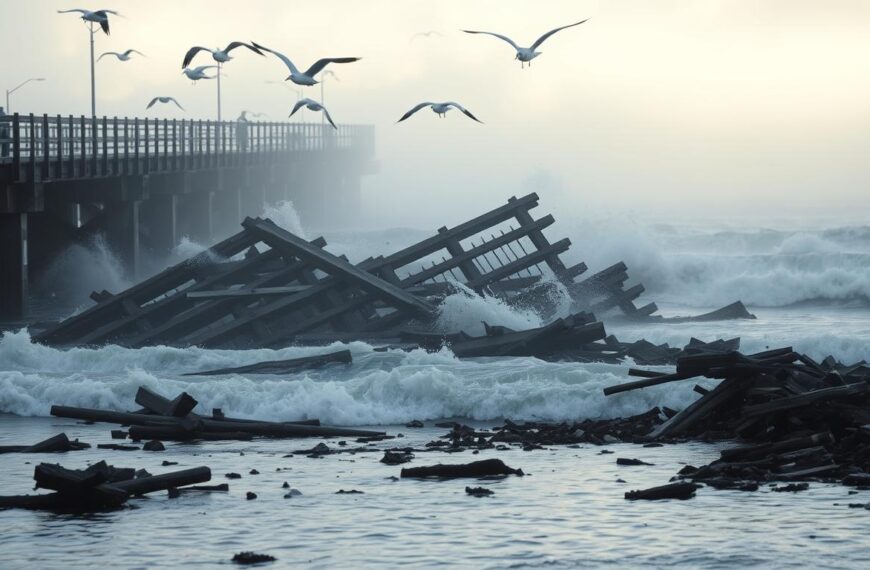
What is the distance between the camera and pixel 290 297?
993 inches

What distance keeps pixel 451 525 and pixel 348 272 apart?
13.4 meters

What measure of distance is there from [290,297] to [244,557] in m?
14.4

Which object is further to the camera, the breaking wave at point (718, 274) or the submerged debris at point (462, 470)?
the breaking wave at point (718, 274)

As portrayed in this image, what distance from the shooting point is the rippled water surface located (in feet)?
36.4

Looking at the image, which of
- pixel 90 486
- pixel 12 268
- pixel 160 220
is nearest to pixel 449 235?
pixel 12 268

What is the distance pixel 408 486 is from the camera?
13.8 m

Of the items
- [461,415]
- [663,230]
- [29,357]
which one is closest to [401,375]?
[461,415]

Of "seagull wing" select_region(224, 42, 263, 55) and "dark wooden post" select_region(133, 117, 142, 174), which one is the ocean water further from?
"dark wooden post" select_region(133, 117, 142, 174)

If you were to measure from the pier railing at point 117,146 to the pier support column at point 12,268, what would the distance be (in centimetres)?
110

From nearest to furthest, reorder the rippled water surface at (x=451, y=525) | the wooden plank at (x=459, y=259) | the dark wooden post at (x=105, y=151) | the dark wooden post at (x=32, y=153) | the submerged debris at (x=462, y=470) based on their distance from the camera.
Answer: the rippled water surface at (x=451, y=525) → the submerged debris at (x=462, y=470) → the wooden plank at (x=459, y=259) → the dark wooden post at (x=32, y=153) → the dark wooden post at (x=105, y=151)

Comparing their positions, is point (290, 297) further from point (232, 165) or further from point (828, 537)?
point (232, 165)

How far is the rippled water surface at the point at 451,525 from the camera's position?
11.1m

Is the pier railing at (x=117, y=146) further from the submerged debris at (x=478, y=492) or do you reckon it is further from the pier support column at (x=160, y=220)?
the submerged debris at (x=478, y=492)

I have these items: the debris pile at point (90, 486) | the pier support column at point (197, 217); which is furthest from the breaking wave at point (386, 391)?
the pier support column at point (197, 217)
